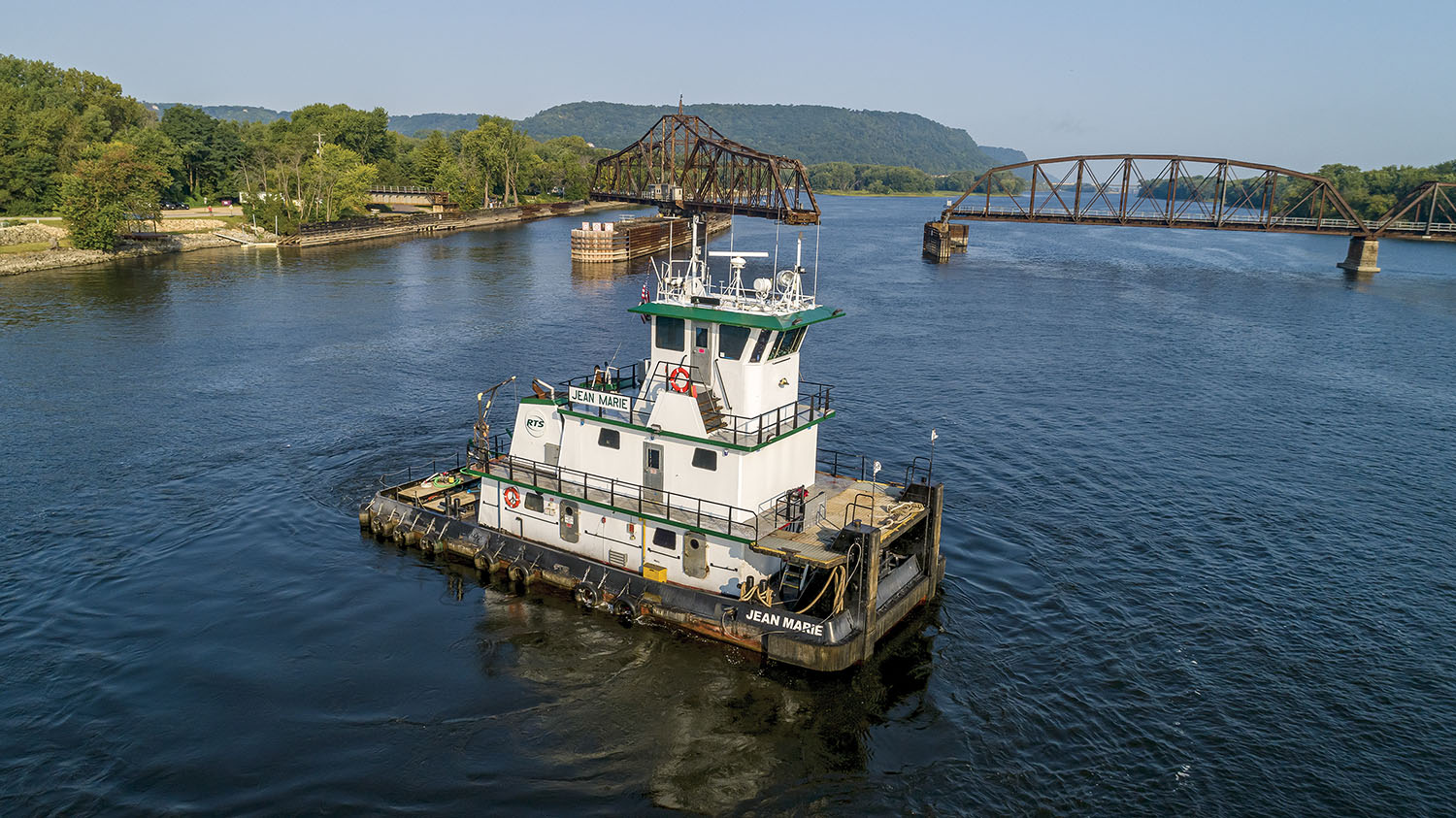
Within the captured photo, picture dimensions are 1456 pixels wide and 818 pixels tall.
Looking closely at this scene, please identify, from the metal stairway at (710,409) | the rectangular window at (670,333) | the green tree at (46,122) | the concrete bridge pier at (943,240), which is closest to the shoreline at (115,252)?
the green tree at (46,122)

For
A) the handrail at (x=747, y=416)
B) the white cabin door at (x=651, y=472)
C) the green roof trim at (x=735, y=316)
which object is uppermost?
the green roof trim at (x=735, y=316)

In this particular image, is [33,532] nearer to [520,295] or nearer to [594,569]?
[594,569]

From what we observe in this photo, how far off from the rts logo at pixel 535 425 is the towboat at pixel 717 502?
0.15 feet

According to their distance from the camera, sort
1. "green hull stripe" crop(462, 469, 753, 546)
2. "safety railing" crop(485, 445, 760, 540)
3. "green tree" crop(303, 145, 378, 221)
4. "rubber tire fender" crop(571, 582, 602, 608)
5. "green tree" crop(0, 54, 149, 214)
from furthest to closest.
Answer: "green tree" crop(303, 145, 378, 221) → "green tree" crop(0, 54, 149, 214) → "rubber tire fender" crop(571, 582, 602, 608) → "safety railing" crop(485, 445, 760, 540) → "green hull stripe" crop(462, 469, 753, 546)

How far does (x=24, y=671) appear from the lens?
72.8 feet

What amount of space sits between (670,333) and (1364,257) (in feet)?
375

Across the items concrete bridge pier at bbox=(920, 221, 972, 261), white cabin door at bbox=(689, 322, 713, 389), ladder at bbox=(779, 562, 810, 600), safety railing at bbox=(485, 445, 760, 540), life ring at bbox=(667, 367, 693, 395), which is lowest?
ladder at bbox=(779, 562, 810, 600)

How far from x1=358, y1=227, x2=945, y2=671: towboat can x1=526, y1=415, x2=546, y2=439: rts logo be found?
4 centimetres

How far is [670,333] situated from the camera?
24562mm

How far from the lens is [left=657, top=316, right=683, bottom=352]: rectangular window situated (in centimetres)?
2444

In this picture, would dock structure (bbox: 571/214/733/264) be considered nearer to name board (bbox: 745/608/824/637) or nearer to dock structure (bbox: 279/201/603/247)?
dock structure (bbox: 279/201/603/247)

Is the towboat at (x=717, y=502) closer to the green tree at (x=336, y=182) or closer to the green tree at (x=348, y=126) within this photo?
the green tree at (x=336, y=182)

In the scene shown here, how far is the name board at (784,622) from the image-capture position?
72.2 ft

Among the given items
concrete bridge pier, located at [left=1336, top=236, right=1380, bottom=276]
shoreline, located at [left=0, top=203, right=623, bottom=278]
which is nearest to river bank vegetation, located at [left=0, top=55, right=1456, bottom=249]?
shoreline, located at [left=0, top=203, right=623, bottom=278]
